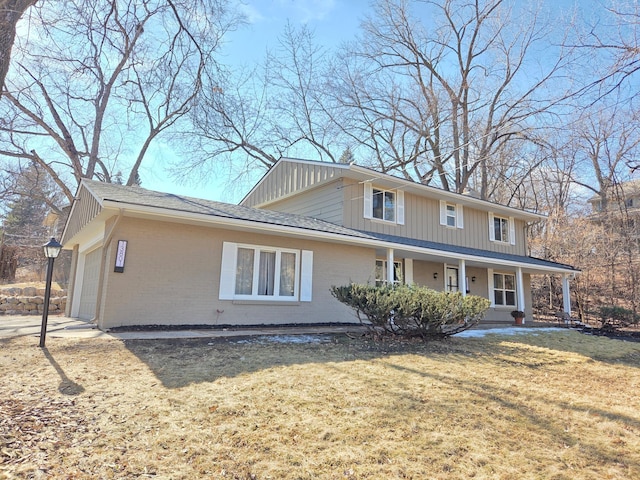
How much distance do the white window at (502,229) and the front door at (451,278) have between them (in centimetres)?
262

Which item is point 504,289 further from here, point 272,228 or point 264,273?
point 272,228

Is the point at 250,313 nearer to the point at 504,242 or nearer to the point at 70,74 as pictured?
the point at 70,74

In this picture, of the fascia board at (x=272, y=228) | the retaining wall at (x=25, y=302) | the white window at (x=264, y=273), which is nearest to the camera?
the fascia board at (x=272, y=228)

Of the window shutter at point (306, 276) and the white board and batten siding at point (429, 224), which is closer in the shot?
the window shutter at point (306, 276)

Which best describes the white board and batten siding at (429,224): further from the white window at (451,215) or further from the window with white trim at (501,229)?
the window with white trim at (501,229)

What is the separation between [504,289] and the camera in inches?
634

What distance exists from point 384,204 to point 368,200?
2.57ft

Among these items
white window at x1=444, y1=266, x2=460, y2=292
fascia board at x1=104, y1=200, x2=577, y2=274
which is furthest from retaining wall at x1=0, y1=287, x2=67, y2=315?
white window at x1=444, y1=266, x2=460, y2=292

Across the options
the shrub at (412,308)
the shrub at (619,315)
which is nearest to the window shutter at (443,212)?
the shrub at (619,315)

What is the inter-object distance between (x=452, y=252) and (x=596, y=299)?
10750 mm

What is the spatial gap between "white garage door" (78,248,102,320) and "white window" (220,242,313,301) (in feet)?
10.4

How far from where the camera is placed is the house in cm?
809

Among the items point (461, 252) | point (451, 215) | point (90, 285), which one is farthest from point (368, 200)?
point (90, 285)

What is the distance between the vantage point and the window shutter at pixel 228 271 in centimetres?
906
